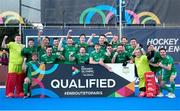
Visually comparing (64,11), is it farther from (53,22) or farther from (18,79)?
(18,79)

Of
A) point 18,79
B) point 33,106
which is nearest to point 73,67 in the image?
point 18,79

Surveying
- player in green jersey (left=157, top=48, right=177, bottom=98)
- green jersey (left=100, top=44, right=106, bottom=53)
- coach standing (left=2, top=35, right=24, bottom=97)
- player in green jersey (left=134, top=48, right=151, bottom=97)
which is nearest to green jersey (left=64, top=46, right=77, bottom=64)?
green jersey (left=100, top=44, right=106, bottom=53)

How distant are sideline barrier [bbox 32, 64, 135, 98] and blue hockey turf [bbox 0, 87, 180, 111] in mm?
609

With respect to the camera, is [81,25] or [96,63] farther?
[81,25]

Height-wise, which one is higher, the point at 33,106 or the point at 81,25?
the point at 81,25

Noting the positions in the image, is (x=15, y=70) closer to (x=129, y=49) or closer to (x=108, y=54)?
(x=108, y=54)

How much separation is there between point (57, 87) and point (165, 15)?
452 inches

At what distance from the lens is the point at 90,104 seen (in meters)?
11.6

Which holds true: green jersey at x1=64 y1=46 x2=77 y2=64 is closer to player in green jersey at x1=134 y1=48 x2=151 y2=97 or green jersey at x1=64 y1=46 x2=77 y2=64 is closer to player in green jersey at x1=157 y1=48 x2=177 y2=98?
player in green jersey at x1=134 y1=48 x2=151 y2=97

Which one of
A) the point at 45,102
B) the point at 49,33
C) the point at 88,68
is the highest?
the point at 49,33

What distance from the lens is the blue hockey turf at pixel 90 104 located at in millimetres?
10887

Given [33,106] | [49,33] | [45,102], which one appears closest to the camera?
[33,106]

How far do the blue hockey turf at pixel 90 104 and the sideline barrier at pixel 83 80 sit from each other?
0.61m

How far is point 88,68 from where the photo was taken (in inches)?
543
